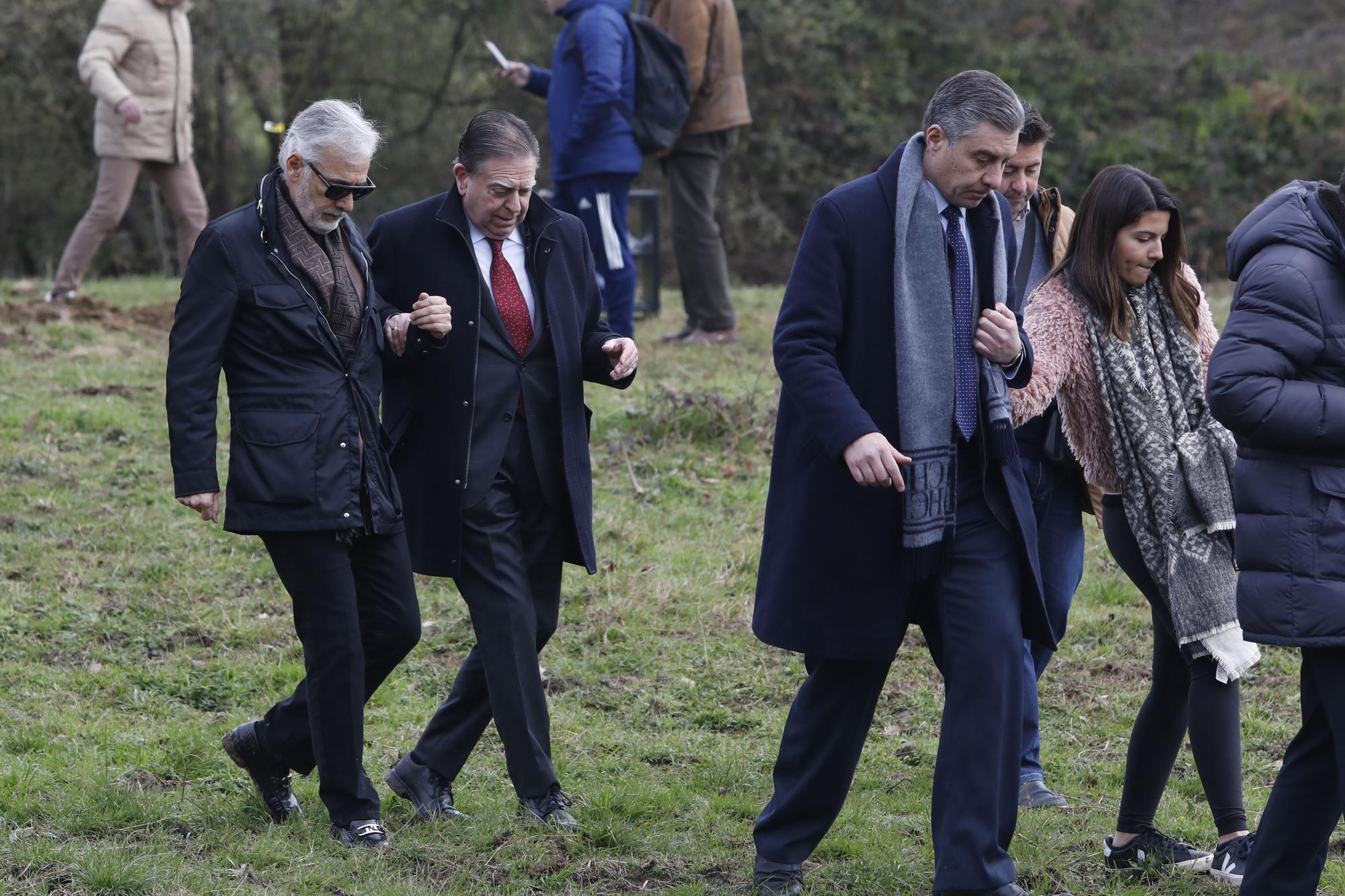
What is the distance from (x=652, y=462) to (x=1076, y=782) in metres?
3.55

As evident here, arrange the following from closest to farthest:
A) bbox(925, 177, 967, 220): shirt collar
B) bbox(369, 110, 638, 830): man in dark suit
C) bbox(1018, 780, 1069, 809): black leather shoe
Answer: bbox(925, 177, 967, 220): shirt collar
bbox(369, 110, 638, 830): man in dark suit
bbox(1018, 780, 1069, 809): black leather shoe

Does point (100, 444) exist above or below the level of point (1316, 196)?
below

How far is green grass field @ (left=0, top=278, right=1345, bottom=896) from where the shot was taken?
14.3ft

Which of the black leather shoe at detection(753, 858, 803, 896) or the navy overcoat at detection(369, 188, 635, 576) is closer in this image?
the black leather shoe at detection(753, 858, 803, 896)

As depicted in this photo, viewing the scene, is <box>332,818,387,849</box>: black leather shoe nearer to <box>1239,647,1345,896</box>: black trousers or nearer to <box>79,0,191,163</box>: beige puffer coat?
<box>1239,647,1345,896</box>: black trousers

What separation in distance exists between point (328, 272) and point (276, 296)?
18cm

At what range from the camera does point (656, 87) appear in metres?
9.43

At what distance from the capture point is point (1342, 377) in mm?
3537

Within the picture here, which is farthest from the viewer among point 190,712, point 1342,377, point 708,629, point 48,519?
point 48,519

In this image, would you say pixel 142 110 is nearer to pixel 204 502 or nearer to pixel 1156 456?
pixel 204 502

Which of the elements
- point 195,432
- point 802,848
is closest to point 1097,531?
point 802,848

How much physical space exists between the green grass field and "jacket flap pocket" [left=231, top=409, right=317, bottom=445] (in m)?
1.16

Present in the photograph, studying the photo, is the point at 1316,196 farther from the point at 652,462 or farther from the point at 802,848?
the point at 652,462

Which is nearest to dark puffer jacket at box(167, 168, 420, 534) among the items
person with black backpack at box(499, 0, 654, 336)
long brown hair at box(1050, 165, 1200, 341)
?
long brown hair at box(1050, 165, 1200, 341)
